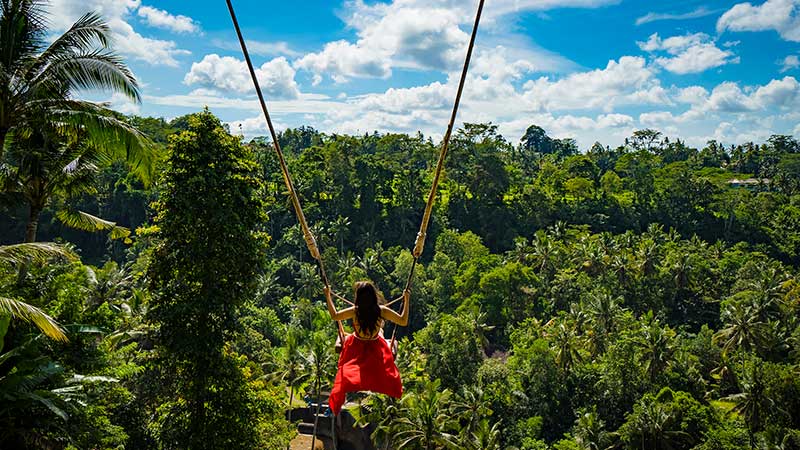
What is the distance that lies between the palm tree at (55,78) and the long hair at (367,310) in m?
4.88

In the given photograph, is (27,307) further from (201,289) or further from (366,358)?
(201,289)

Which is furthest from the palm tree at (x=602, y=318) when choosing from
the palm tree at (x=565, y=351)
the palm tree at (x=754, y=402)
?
the palm tree at (x=754, y=402)

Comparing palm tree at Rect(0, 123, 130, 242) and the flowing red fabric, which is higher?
palm tree at Rect(0, 123, 130, 242)

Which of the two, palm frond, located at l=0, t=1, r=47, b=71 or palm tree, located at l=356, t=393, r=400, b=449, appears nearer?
palm frond, located at l=0, t=1, r=47, b=71

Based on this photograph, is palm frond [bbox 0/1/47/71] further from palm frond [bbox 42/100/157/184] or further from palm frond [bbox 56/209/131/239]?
palm frond [bbox 56/209/131/239]

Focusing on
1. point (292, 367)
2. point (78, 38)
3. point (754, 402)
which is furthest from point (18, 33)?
point (754, 402)

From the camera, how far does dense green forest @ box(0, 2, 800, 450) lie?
27.3 feet

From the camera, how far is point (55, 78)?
23.2 ft

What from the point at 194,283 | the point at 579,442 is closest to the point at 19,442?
the point at 194,283

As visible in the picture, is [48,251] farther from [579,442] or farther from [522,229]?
[522,229]

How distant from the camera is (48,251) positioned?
718 cm

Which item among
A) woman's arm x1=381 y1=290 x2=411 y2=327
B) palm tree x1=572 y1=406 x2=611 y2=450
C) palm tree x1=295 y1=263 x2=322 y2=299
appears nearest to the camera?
woman's arm x1=381 y1=290 x2=411 y2=327

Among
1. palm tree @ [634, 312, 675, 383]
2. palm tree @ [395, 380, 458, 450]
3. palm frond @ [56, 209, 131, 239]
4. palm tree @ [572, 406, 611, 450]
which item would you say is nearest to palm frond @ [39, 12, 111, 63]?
palm frond @ [56, 209, 131, 239]

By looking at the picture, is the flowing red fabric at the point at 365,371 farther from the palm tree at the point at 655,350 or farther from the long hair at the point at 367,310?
the palm tree at the point at 655,350
